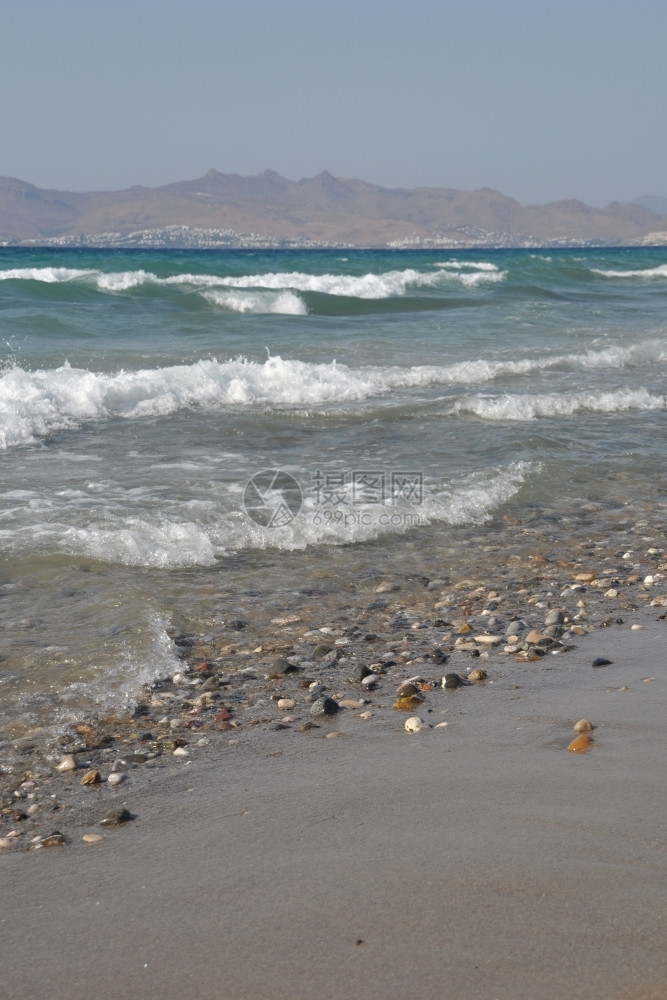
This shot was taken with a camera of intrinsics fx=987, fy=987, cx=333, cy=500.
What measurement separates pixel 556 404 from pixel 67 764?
835 cm

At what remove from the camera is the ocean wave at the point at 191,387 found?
9.99 metres

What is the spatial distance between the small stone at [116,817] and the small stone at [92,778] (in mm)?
277

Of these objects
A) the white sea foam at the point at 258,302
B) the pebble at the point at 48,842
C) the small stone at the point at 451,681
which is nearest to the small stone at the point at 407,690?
the small stone at the point at 451,681

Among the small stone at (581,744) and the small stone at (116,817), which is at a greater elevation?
the small stone at (581,744)

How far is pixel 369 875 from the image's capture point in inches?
104

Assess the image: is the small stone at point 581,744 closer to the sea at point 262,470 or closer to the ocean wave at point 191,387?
the sea at point 262,470

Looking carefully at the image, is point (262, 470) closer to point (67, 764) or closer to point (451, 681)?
point (451, 681)

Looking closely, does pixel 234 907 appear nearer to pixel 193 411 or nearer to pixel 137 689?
pixel 137 689

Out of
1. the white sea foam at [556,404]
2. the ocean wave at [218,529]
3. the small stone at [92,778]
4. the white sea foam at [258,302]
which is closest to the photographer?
the small stone at [92,778]

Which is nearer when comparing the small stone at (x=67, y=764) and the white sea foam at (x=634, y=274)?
the small stone at (x=67, y=764)

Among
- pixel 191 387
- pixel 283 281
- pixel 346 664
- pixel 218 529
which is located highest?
pixel 283 281

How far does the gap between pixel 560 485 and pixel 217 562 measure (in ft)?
10.6

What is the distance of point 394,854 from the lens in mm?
2742

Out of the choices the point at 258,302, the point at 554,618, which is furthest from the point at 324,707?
the point at 258,302
